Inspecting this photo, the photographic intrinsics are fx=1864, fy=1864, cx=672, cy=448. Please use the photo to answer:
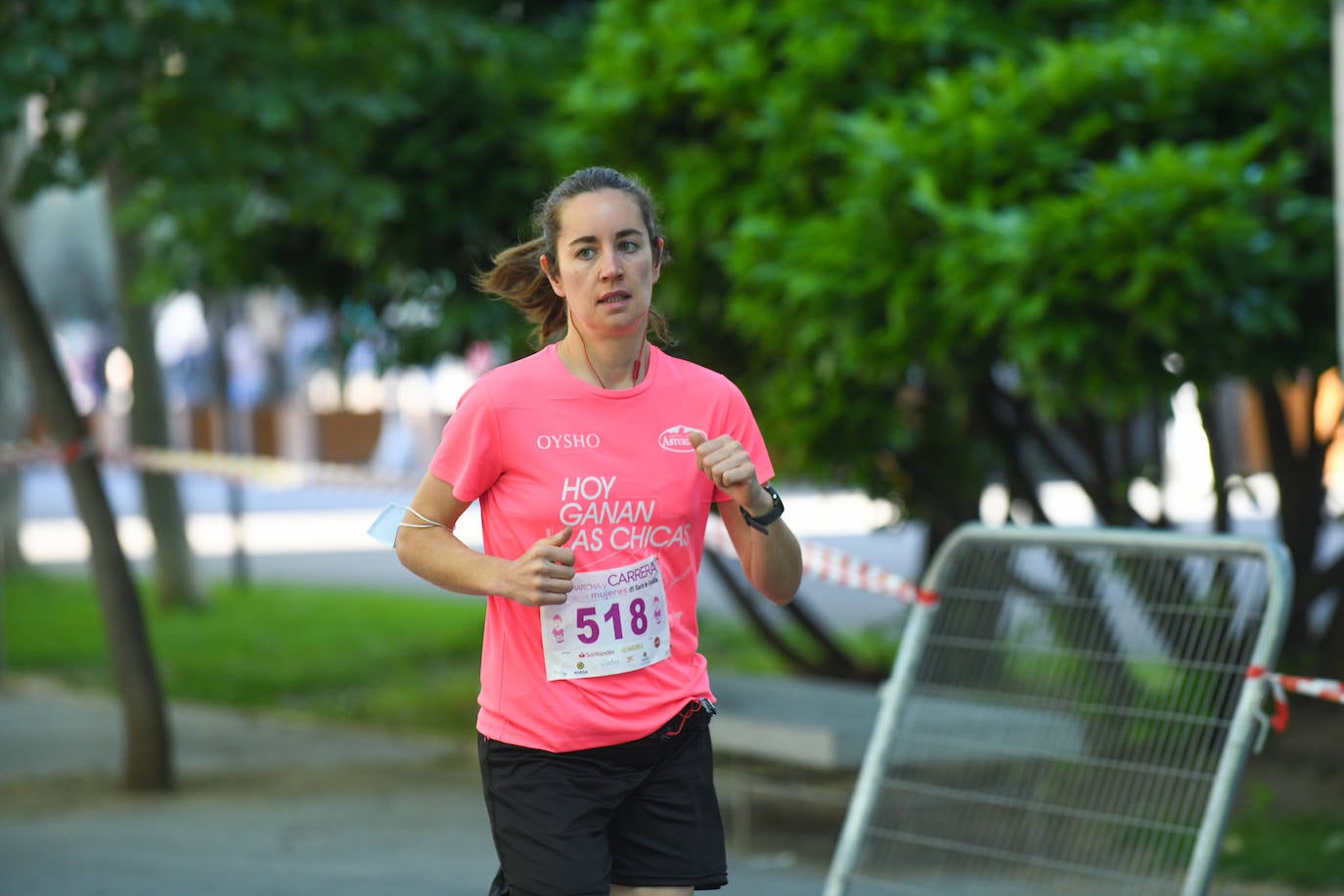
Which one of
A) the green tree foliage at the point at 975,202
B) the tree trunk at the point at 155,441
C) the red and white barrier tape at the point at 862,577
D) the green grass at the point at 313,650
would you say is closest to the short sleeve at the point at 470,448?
the red and white barrier tape at the point at 862,577

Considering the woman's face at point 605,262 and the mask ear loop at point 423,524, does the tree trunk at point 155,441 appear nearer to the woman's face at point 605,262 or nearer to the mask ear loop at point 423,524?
the mask ear loop at point 423,524

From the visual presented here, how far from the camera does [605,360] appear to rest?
338cm

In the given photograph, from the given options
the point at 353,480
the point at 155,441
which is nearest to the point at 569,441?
the point at 353,480

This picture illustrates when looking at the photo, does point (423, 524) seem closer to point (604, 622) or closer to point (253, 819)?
point (604, 622)

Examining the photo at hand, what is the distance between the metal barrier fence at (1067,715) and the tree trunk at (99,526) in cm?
372

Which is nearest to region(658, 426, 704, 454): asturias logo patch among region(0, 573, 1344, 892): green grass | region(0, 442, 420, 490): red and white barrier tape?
region(0, 573, 1344, 892): green grass

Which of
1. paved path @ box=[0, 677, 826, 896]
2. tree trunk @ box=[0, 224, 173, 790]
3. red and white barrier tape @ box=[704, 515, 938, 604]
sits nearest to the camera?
red and white barrier tape @ box=[704, 515, 938, 604]

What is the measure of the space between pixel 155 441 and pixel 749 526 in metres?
12.3

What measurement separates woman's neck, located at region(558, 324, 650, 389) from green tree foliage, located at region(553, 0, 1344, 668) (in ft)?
8.81

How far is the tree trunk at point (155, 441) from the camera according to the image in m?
14.8

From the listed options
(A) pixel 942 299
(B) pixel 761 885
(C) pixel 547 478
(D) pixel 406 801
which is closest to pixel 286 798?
(D) pixel 406 801

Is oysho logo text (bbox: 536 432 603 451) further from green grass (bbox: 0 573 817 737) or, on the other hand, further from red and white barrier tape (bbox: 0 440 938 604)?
green grass (bbox: 0 573 817 737)

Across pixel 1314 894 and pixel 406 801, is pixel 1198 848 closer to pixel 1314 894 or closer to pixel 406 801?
pixel 1314 894

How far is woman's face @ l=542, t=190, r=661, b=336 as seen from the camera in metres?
3.30
